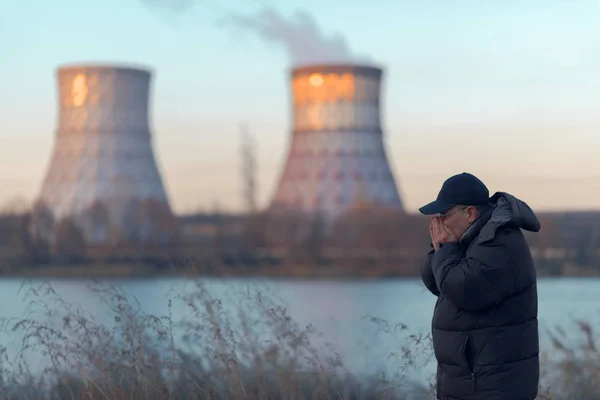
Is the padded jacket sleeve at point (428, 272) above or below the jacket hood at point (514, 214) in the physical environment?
below

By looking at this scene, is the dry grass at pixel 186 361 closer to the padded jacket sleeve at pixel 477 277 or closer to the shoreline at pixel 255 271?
the padded jacket sleeve at pixel 477 277

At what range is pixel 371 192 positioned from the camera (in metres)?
26.3

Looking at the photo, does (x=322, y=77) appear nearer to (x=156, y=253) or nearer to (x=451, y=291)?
(x=156, y=253)

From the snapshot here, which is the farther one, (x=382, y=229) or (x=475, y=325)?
(x=382, y=229)

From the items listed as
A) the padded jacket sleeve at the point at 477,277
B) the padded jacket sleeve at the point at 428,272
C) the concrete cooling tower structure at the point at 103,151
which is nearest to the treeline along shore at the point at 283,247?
the concrete cooling tower structure at the point at 103,151

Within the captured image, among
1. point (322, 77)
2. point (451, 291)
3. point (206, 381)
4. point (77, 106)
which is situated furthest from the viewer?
point (77, 106)

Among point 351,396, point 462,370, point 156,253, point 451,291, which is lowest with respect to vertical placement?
point 156,253

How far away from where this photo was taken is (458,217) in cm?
205

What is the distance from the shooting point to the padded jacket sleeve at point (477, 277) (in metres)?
1.93

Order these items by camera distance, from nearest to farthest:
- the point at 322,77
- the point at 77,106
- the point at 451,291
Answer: the point at 451,291 < the point at 322,77 < the point at 77,106

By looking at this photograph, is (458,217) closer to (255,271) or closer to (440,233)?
(440,233)

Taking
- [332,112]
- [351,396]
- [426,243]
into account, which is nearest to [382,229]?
[426,243]

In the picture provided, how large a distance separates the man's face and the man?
0.01m

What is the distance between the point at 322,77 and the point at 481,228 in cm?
2146
